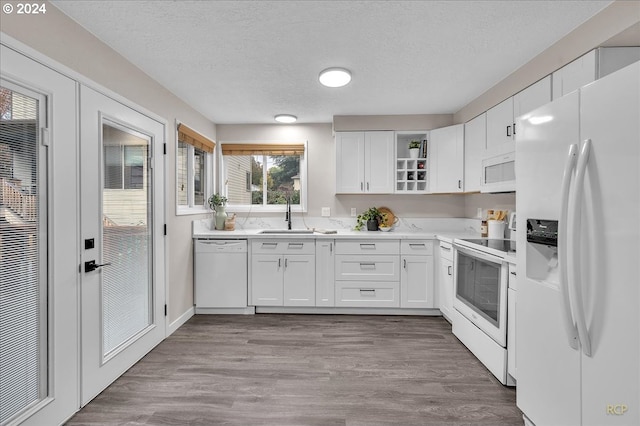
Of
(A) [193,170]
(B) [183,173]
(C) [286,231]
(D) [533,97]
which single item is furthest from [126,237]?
(D) [533,97]

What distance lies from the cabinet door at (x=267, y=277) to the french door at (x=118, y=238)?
988 millimetres

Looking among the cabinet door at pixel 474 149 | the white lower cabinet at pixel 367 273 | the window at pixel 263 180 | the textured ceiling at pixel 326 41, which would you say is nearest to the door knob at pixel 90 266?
the textured ceiling at pixel 326 41

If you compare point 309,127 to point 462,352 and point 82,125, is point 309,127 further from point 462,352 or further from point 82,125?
point 462,352

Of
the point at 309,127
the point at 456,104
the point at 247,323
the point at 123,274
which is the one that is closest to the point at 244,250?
the point at 247,323

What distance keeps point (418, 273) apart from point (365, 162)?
4.85 feet

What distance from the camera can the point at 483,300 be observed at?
2.53m

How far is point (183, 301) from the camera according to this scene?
11.1ft

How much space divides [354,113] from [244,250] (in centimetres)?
209

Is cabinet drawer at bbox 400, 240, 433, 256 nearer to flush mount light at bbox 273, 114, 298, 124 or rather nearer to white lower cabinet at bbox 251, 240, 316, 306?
white lower cabinet at bbox 251, 240, 316, 306

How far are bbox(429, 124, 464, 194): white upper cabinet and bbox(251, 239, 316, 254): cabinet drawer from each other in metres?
1.67

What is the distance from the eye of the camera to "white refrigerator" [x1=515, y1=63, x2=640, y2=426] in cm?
113

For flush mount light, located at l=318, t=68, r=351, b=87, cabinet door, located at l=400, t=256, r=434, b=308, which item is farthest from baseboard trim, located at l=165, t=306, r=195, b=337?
flush mount light, located at l=318, t=68, r=351, b=87

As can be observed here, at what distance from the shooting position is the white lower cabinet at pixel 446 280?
3.19 m

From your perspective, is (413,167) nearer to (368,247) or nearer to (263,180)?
(368,247)
